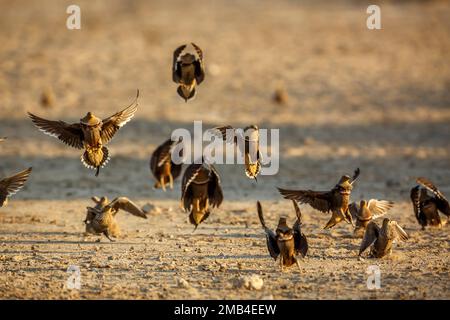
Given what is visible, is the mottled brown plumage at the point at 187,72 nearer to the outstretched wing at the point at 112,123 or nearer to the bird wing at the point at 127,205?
the outstretched wing at the point at 112,123

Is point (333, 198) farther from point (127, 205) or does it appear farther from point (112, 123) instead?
point (112, 123)

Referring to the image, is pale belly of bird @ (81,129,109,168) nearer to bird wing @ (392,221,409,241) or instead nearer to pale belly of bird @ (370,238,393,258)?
pale belly of bird @ (370,238,393,258)

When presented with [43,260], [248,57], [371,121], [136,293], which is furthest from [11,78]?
[136,293]

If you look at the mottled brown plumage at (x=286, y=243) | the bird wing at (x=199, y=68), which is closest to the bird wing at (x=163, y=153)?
the bird wing at (x=199, y=68)

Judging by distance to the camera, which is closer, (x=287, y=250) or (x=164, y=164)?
(x=287, y=250)

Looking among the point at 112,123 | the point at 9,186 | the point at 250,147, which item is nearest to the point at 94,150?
the point at 112,123
